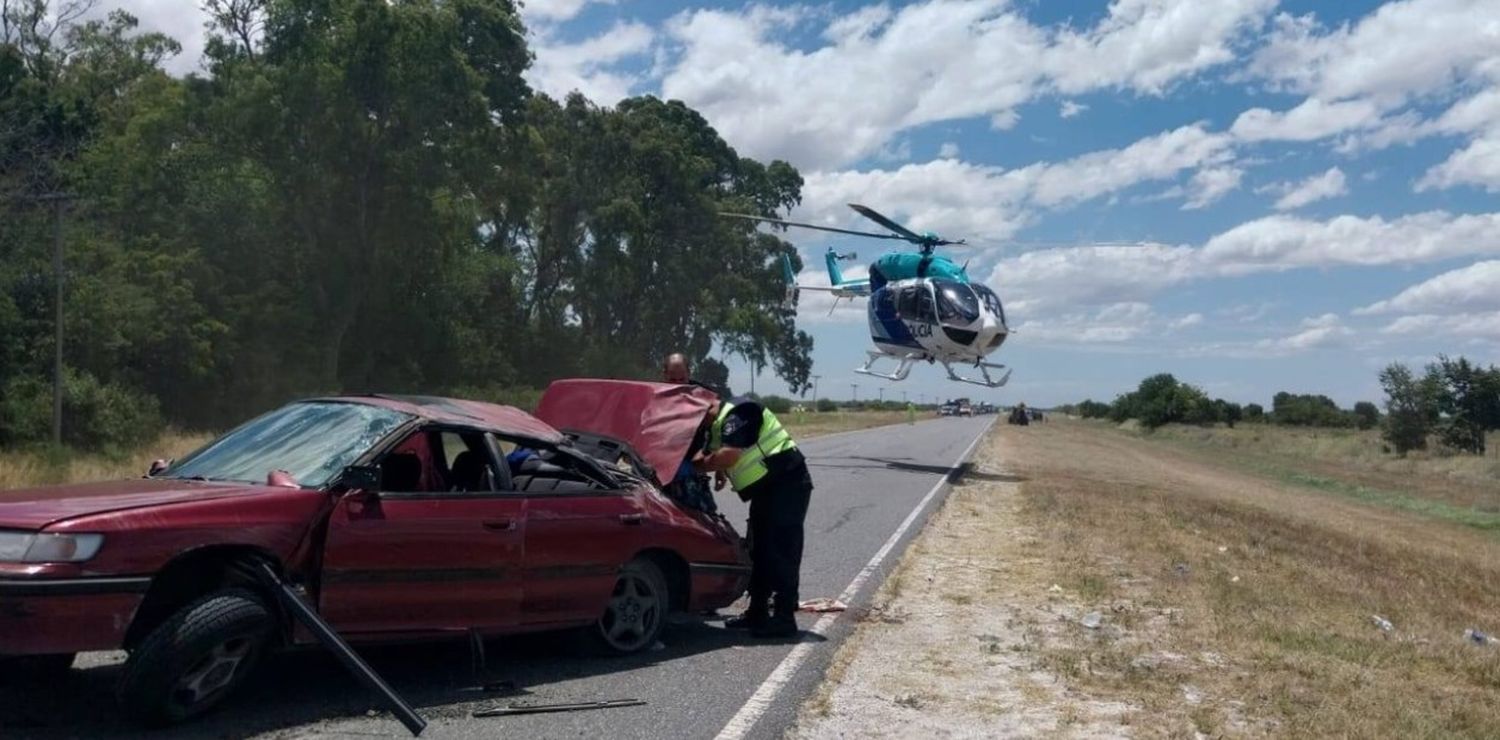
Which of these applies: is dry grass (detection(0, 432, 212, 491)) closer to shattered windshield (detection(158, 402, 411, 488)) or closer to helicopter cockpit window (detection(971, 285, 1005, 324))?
shattered windshield (detection(158, 402, 411, 488))

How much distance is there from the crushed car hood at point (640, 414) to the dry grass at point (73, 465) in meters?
9.71

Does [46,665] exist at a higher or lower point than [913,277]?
lower

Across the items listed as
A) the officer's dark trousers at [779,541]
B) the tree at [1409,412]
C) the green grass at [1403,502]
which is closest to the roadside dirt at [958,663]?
the officer's dark trousers at [779,541]

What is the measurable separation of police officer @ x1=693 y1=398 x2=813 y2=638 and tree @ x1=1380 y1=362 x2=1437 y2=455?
204ft

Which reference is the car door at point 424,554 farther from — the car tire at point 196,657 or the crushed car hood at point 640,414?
the crushed car hood at point 640,414

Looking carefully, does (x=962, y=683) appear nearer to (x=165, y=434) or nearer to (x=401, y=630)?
(x=401, y=630)

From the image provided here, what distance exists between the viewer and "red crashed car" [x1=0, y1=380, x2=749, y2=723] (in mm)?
5766

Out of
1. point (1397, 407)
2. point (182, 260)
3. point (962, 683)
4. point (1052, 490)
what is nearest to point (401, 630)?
point (962, 683)

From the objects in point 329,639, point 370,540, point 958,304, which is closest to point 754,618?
point 370,540

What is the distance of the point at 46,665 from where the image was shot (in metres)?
6.66

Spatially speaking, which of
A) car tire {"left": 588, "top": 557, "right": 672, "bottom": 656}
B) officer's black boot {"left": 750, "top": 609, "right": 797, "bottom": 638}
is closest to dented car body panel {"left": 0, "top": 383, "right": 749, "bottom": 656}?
car tire {"left": 588, "top": 557, "right": 672, "bottom": 656}

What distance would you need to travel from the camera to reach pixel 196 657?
5.99 metres

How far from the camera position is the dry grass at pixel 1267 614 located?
24.7 feet

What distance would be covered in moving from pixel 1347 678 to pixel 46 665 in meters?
7.31
